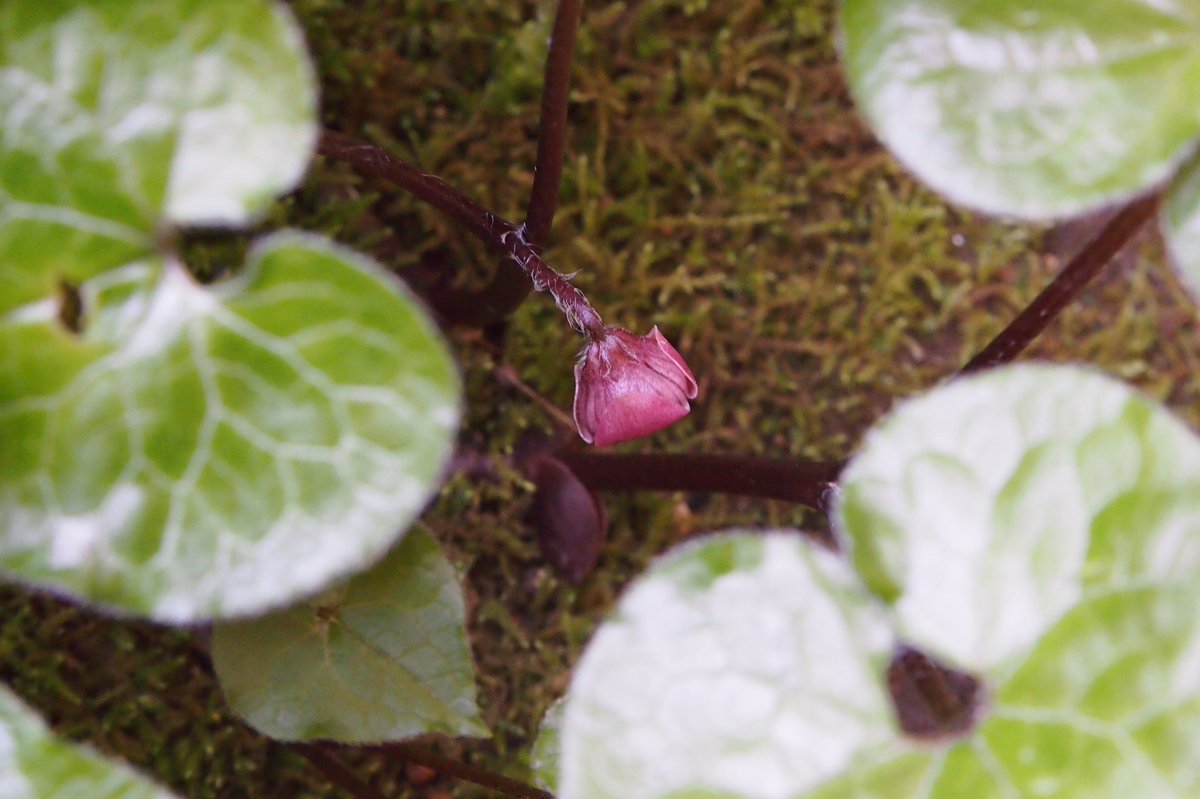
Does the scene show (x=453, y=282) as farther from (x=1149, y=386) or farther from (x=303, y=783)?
(x=1149, y=386)

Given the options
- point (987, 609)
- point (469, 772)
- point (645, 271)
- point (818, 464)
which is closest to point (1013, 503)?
point (987, 609)

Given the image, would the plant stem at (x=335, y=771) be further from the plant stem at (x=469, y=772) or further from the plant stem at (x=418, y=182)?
the plant stem at (x=418, y=182)

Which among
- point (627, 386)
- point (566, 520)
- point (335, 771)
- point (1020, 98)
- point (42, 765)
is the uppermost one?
point (1020, 98)

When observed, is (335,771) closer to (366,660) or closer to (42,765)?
(366,660)

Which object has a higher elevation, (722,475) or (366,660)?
(722,475)

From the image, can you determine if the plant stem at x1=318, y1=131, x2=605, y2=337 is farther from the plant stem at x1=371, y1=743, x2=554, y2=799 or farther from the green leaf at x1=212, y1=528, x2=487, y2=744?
the plant stem at x1=371, y1=743, x2=554, y2=799

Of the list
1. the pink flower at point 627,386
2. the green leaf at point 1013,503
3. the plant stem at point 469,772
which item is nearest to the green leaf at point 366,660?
the plant stem at point 469,772

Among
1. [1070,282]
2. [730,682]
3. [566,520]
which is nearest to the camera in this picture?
[730,682]
